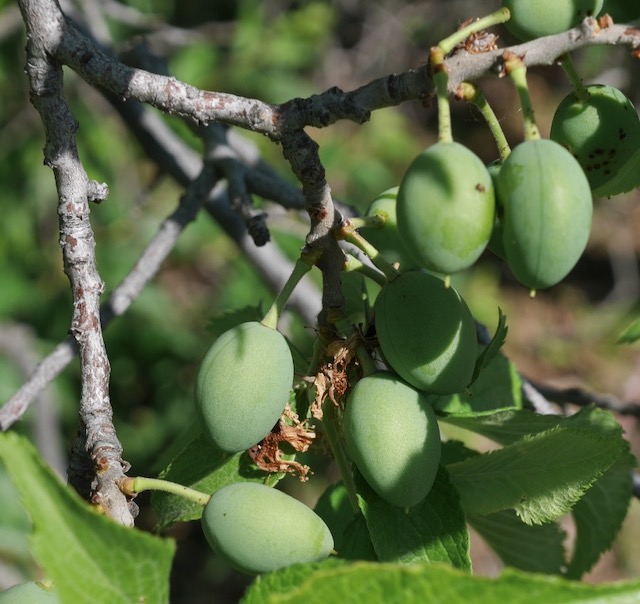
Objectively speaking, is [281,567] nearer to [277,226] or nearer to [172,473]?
[172,473]

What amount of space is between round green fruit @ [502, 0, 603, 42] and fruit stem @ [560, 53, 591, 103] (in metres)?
0.05

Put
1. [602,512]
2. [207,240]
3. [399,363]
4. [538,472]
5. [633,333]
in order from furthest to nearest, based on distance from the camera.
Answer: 1. [207,240]
2. [602,512]
3. [633,333]
4. [538,472]
5. [399,363]

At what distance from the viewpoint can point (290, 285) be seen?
4.00 ft

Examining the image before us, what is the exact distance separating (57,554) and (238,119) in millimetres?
635

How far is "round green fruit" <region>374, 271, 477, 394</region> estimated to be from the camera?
3.66 ft

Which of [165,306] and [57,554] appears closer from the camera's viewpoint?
[57,554]

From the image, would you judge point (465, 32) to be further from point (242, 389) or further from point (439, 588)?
point (439, 588)

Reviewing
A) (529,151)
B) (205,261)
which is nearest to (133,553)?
(529,151)

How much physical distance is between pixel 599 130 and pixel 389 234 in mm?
362

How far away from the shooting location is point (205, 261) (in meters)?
4.45

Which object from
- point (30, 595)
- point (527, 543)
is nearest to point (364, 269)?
point (30, 595)

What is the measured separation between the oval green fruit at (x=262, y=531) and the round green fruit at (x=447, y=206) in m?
0.38

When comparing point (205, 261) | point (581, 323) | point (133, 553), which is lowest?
point (581, 323)

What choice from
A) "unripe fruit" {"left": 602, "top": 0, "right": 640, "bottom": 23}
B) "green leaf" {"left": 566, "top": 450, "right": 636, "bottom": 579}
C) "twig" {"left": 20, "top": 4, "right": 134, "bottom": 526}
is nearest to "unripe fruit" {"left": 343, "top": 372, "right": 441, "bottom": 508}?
"twig" {"left": 20, "top": 4, "right": 134, "bottom": 526}
